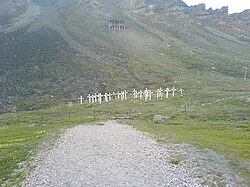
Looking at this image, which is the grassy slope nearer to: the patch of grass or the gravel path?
the gravel path

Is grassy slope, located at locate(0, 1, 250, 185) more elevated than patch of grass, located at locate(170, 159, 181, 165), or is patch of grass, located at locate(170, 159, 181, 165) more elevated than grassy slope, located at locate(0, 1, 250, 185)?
grassy slope, located at locate(0, 1, 250, 185)

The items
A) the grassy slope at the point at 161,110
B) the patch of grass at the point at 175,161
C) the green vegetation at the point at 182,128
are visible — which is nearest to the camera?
the patch of grass at the point at 175,161

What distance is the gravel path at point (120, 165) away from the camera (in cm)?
2761

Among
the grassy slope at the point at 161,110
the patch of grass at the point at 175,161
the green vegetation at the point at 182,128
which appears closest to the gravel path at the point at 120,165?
the patch of grass at the point at 175,161

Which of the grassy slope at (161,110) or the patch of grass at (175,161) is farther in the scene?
the grassy slope at (161,110)

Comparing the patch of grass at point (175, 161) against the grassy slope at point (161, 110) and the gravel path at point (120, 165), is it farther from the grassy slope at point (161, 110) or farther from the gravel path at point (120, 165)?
the grassy slope at point (161, 110)

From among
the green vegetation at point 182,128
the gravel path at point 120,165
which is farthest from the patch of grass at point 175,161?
the gravel path at point 120,165

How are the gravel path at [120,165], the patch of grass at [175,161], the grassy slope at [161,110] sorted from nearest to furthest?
the gravel path at [120,165], the patch of grass at [175,161], the grassy slope at [161,110]

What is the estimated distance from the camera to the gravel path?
27.6 metres

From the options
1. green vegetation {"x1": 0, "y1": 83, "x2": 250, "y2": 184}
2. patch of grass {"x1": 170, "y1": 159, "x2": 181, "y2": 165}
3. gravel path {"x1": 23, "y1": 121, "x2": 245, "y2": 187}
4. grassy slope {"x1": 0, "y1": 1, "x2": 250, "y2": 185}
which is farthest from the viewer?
grassy slope {"x1": 0, "y1": 1, "x2": 250, "y2": 185}

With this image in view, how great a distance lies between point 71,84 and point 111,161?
114810mm

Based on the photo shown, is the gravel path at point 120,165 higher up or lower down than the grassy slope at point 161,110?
lower down

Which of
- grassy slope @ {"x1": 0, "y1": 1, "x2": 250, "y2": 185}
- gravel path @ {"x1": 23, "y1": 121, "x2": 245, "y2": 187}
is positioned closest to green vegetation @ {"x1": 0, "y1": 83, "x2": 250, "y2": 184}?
grassy slope @ {"x1": 0, "y1": 1, "x2": 250, "y2": 185}

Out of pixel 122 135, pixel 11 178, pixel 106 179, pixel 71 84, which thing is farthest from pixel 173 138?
pixel 71 84
